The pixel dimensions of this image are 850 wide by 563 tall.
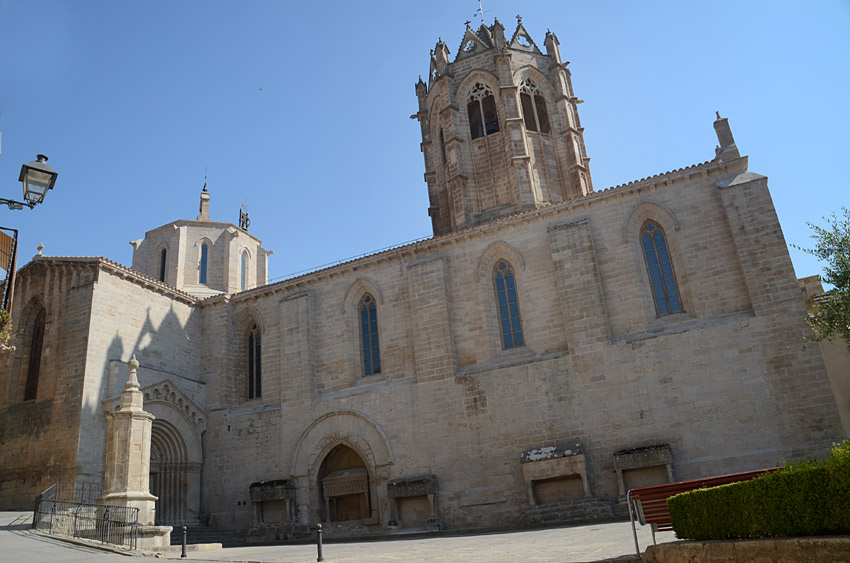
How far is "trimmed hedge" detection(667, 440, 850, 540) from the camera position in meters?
5.57

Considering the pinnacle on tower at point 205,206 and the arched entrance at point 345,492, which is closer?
the arched entrance at point 345,492

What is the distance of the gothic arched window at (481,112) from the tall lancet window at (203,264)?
46.8ft

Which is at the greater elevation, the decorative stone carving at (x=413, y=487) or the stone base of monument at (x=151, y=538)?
the decorative stone carving at (x=413, y=487)

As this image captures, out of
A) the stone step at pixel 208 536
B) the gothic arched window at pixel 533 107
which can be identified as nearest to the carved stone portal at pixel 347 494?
the stone step at pixel 208 536

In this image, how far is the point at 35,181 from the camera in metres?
6.92

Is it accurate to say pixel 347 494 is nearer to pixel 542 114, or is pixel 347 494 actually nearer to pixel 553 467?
pixel 553 467

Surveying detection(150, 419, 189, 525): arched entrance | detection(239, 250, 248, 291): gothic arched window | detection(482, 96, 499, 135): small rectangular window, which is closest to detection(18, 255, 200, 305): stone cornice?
detection(150, 419, 189, 525): arched entrance

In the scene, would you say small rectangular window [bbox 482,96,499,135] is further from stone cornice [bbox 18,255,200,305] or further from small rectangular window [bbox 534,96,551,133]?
stone cornice [bbox 18,255,200,305]

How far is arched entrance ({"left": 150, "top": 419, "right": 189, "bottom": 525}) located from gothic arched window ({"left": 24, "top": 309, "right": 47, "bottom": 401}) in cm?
399

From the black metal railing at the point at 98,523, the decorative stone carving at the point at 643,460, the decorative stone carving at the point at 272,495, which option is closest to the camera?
the black metal railing at the point at 98,523

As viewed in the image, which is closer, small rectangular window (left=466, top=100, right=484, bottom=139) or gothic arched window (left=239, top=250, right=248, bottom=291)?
small rectangular window (left=466, top=100, right=484, bottom=139)

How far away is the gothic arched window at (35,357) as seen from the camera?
19.7 meters

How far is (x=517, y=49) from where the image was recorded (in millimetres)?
26828

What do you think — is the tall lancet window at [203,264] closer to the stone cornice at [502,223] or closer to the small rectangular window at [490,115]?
the stone cornice at [502,223]
